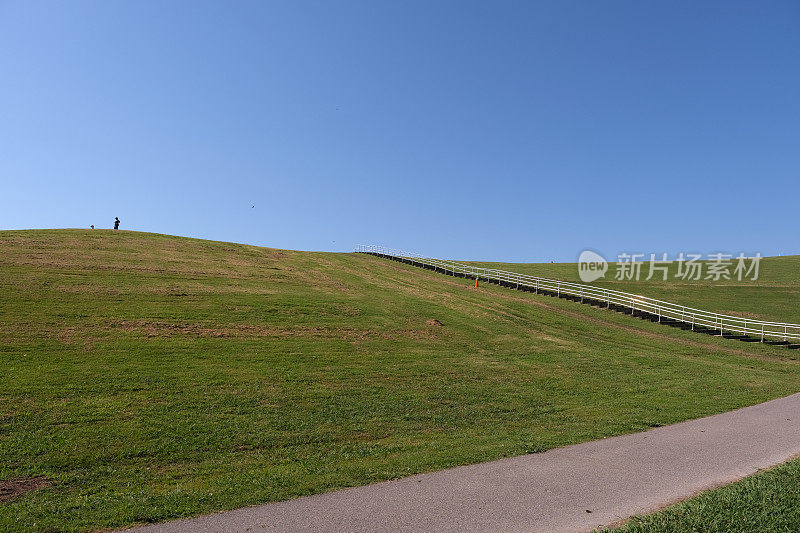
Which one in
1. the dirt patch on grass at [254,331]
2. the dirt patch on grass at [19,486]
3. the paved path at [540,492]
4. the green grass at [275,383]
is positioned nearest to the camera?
the paved path at [540,492]

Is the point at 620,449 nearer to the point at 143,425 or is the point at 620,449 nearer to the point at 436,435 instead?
the point at 436,435

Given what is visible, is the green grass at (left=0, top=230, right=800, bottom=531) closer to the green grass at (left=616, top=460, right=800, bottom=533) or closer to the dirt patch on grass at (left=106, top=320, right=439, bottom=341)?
the dirt patch on grass at (left=106, top=320, right=439, bottom=341)

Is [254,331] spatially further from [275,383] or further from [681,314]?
[681,314]

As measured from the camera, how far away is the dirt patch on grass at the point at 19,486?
8109mm

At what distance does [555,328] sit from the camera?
29234mm

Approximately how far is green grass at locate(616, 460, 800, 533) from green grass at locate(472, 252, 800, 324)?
39.0 m

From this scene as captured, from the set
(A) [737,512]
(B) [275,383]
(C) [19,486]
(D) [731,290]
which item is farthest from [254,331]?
(D) [731,290]

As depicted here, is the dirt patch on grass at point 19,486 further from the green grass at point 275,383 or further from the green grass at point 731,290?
the green grass at point 731,290

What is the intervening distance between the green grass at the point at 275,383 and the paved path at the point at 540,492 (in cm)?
72

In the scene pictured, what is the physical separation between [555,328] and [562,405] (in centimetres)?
1486

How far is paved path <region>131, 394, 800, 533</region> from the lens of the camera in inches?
265

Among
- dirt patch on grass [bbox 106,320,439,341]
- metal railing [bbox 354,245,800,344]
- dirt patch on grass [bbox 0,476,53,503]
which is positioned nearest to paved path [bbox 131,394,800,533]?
dirt patch on grass [bbox 0,476,53,503]

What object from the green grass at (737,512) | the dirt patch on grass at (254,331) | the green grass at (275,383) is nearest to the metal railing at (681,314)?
the green grass at (275,383)

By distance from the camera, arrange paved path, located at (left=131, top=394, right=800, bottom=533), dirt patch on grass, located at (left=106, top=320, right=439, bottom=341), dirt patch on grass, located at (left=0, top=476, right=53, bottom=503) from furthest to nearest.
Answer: dirt patch on grass, located at (left=106, top=320, right=439, bottom=341), dirt patch on grass, located at (left=0, top=476, right=53, bottom=503), paved path, located at (left=131, top=394, right=800, bottom=533)
